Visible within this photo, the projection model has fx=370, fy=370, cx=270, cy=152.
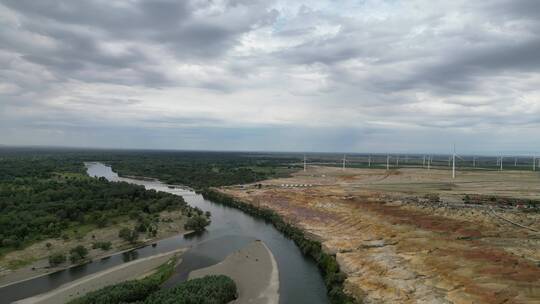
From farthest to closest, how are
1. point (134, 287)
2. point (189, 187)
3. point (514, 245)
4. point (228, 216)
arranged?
point (189, 187)
point (228, 216)
point (514, 245)
point (134, 287)

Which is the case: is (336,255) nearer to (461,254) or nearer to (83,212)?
(461,254)

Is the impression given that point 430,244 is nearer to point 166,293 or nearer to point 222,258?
point 222,258

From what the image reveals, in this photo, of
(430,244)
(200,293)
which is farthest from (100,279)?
(430,244)

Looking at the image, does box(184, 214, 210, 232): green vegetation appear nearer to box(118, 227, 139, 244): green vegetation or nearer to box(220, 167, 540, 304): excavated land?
box(118, 227, 139, 244): green vegetation

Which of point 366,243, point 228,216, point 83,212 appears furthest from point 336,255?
point 83,212

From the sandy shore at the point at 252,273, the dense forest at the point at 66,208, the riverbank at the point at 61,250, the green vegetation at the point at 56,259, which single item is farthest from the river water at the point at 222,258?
the dense forest at the point at 66,208

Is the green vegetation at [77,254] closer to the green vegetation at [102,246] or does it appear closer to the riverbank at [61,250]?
the riverbank at [61,250]
